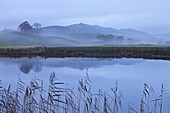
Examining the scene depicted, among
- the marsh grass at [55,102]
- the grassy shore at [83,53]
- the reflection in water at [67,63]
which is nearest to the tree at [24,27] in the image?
the grassy shore at [83,53]

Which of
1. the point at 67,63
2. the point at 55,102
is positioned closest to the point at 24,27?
the point at 67,63

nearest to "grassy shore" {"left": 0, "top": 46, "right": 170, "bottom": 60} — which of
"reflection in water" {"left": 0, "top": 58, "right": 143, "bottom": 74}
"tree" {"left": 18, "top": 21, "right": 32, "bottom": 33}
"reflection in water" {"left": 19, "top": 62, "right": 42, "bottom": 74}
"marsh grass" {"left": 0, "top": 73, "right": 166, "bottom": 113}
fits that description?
"reflection in water" {"left": 0, "top": 58, "right": 143, "bottom": 74}

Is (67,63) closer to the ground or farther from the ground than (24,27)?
closer to the ground

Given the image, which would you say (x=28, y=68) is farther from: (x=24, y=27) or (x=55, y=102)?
(x=24, y=27)

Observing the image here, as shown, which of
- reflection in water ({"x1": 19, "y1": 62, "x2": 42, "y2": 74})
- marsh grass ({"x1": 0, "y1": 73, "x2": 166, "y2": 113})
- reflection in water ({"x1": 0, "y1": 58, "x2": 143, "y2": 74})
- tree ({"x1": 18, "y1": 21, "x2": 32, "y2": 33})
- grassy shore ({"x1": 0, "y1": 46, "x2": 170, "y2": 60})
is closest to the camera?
marsh grass ({"x1": 0, "y1": 73, "x2": 166, "y2": 113})

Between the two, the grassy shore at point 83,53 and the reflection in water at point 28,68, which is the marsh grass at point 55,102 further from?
the grassy shore at point 83,53

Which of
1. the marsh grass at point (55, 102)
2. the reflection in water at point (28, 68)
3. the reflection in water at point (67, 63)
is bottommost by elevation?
the reflection in water at point (28, 68)

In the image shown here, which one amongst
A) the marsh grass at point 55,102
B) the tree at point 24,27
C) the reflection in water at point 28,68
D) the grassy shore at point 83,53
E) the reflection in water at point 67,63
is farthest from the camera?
the tree at point 24,27

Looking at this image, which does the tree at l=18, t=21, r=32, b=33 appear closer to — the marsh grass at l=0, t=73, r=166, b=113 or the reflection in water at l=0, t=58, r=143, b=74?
the reflection in water at l=0, t=58, r=143, b=74

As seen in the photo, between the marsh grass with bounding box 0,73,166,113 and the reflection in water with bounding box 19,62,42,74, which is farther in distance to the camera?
the reflection in water with bounding box 19,62,42,74

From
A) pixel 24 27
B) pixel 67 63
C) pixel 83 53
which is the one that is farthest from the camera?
pixel 24 27

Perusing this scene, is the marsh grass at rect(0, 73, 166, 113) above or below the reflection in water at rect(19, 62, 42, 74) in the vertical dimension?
above

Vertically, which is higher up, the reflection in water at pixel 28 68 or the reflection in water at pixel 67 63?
the reflection in water at pixel 67 63

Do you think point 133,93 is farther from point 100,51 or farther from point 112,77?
point 100,51
